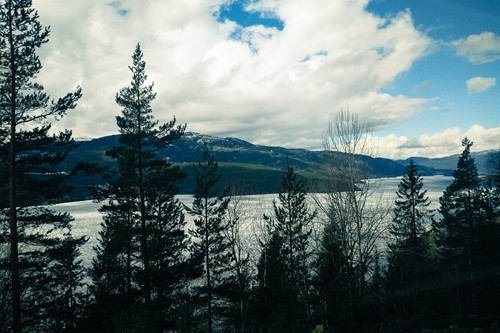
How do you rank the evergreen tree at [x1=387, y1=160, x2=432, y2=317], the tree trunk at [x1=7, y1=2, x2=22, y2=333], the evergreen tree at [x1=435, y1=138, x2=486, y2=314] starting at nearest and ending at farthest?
the tree trunk at [x1=7, y1=2, x2=22, y2=333] → the evergreen tree at [x1=387, y1=160, x2=432, y2=317] → the evergreen tree at [x1=435, y1=138, x2=486, y2=314]

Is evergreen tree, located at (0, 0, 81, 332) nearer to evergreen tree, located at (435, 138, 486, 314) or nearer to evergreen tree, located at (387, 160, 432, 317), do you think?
evergreen tree, located at (387, 160, 432, 317)

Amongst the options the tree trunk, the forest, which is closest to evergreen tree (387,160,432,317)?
the forest

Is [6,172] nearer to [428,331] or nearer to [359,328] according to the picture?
[359,328]

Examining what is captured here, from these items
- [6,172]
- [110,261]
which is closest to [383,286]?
[110,261]

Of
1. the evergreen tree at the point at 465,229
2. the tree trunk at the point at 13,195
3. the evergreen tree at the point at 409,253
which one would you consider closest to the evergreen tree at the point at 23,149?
the tree trunk at the point at 13,195

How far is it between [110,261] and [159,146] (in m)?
11.7

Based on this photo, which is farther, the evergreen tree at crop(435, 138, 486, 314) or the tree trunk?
the evergreen tree at crop(435, 138, 486, 314)

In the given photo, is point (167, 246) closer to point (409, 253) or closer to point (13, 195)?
point (13, 195)

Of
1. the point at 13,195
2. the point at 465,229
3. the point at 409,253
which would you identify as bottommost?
the point at 409,253

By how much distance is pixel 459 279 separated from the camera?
28.2 m

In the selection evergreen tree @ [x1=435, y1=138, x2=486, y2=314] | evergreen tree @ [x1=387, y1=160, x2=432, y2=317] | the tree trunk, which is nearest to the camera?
the tree trunk

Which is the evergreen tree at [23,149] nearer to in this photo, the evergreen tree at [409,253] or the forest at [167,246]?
the forest at [167,246]

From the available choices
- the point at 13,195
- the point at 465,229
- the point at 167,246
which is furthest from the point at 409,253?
the point at 13,195

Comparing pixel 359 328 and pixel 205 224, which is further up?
pixel 205 224
